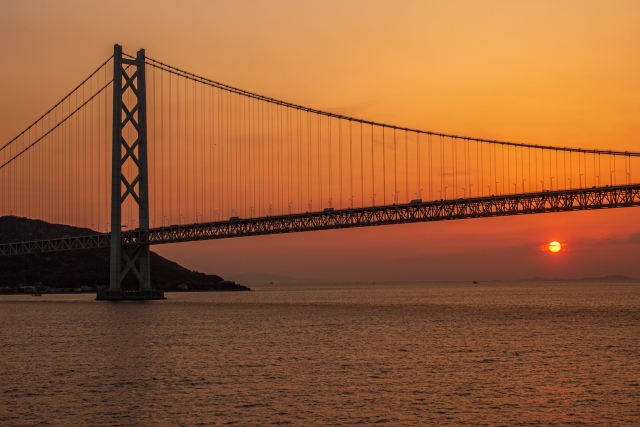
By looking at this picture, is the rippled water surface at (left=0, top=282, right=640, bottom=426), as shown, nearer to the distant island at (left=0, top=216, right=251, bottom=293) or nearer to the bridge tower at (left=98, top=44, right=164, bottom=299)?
the bridge tower at (left=98, top=44, right=164, bottom=299)

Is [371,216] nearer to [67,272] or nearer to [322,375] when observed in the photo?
[322,375]

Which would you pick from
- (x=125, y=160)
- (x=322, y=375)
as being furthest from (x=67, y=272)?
(x=322, y=375)

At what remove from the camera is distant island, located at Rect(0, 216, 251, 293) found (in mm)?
141125

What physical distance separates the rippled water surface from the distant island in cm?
9372

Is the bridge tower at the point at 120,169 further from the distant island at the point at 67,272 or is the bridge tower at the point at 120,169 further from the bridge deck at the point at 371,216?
the distant island at the point at 67,272

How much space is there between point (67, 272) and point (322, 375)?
13709cm

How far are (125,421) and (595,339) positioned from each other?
24340 mm

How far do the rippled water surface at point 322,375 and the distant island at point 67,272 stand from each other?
93.7 metres

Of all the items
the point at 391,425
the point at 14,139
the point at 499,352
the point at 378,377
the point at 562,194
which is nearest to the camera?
the point at 391,425

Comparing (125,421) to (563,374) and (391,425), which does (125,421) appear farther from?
(563,374)

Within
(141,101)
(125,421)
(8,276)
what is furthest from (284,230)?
(8,276)

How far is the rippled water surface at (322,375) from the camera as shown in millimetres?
19906

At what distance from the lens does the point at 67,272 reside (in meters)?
155

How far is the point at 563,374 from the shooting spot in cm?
2591
